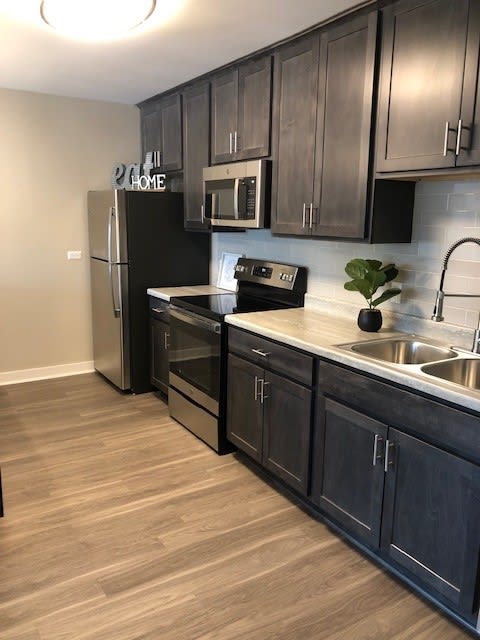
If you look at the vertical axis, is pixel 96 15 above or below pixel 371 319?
above

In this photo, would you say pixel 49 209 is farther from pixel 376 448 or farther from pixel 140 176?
pixel 376 448

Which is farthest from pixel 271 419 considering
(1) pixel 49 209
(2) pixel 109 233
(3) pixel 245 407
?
(1) pixel 49 209

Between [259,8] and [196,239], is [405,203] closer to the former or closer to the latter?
[259,8]

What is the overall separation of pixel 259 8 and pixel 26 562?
2748 mm

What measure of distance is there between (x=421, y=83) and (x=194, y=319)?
1837mm

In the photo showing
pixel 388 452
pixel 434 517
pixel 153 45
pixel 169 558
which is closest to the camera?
pixel 434 517

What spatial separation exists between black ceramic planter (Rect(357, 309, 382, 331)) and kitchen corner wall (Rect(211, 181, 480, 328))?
0.17 metres

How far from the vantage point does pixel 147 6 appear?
7.79 ft

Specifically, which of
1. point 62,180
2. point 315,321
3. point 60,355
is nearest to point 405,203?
point 315,321

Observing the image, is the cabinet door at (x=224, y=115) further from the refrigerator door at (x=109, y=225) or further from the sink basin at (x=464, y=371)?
the sink basin at (x=464, y=371)

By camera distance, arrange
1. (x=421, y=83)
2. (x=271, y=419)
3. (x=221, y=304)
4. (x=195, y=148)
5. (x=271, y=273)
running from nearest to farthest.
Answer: (x=421, y=83) < (x=271, y=419) < (x=221, y=304) < (x=271, y=273) < (x=195, y=148)

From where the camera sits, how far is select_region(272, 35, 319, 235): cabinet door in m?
2.72

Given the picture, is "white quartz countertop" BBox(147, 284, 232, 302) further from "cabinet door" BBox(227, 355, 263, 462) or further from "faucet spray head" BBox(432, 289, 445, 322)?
"faucet spray head" BBox(432, 289, 445, 322)

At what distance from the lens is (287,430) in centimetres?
258
